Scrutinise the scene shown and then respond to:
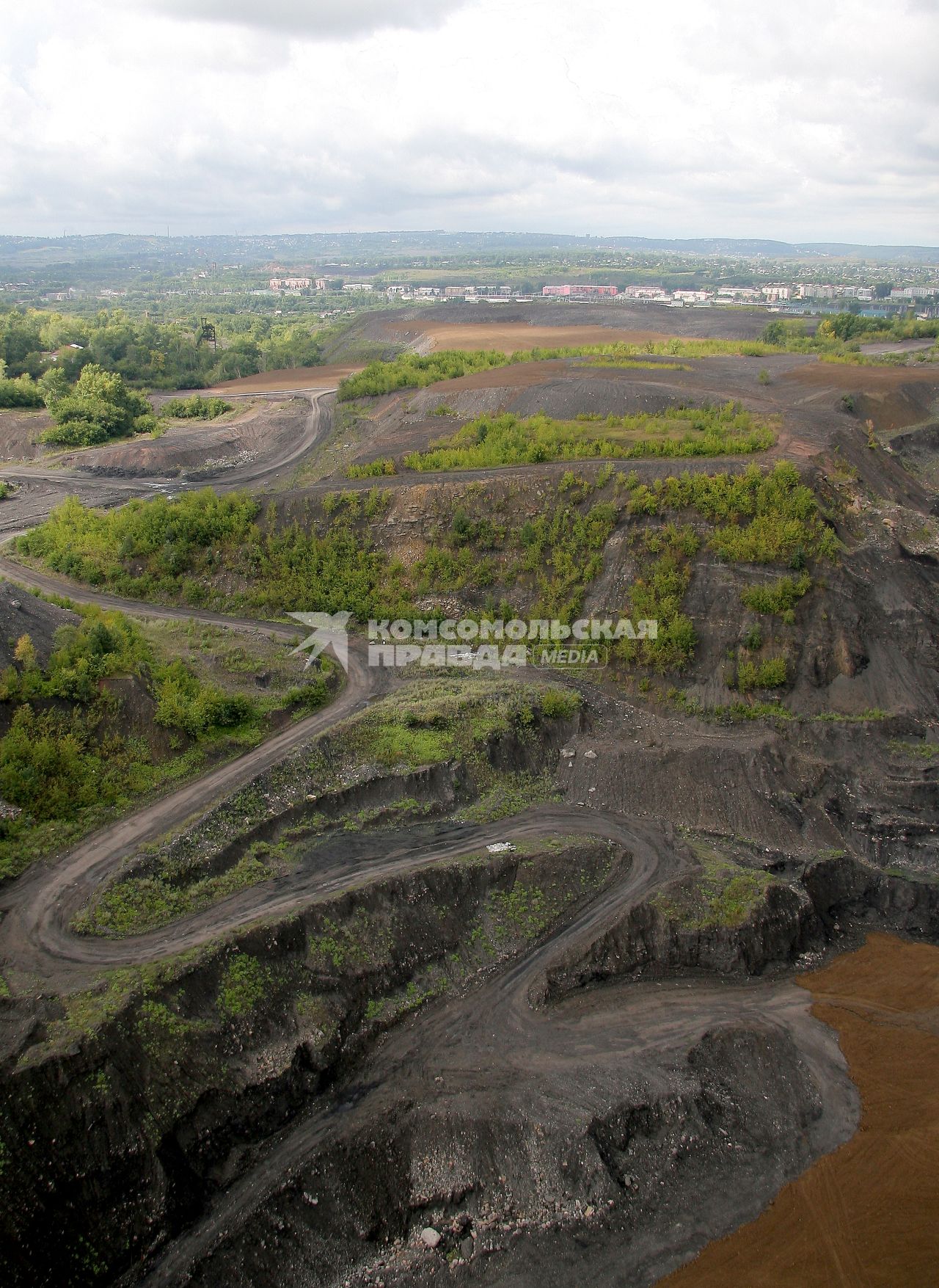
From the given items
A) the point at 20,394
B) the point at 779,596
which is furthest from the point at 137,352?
the point at 779,596

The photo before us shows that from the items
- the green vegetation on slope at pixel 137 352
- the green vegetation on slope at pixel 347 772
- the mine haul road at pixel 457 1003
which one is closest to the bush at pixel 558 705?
the green vegetation on slope at pixel 347 772

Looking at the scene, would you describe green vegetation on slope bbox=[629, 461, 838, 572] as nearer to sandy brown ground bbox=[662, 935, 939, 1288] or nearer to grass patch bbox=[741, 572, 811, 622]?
grass patch bbox=[741, 572, 811, 622]

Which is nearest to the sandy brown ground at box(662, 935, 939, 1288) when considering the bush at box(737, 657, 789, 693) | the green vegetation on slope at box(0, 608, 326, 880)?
the bush at box(737, 657, 789, 693)

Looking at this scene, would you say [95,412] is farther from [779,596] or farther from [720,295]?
[720,295]

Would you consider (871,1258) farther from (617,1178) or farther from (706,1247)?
(617,1178)

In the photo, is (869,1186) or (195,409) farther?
Result: (195,409)

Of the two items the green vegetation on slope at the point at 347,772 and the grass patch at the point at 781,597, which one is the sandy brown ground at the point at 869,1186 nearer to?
the green vegetation on slope at the point at 347,772

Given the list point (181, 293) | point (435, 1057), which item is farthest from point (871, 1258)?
point (181, 293)
